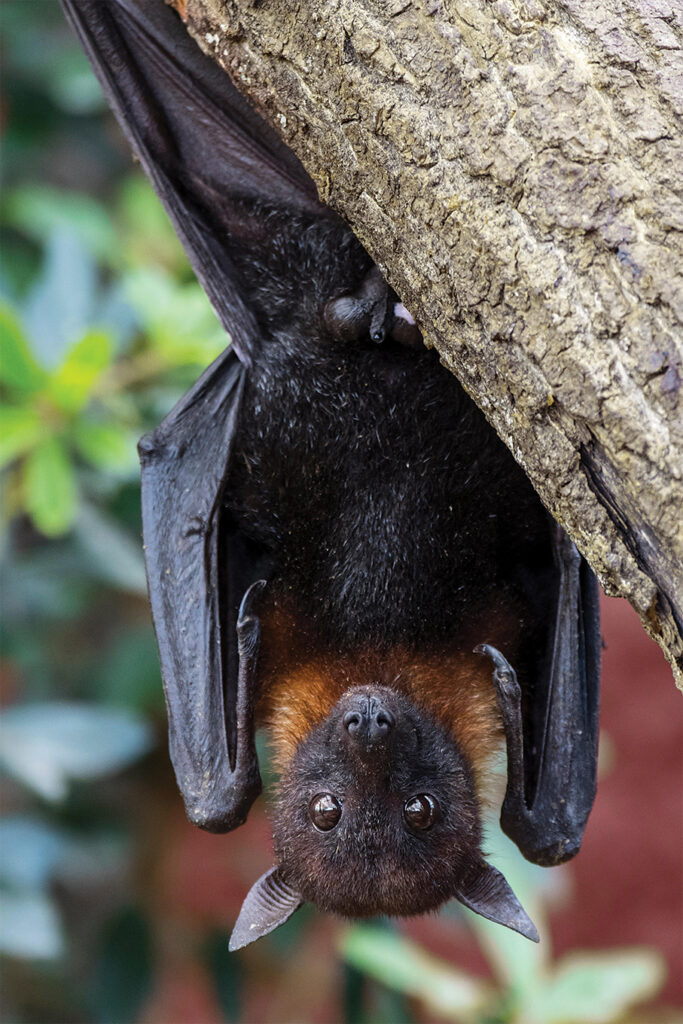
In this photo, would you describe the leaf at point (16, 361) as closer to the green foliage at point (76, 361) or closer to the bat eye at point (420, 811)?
the green foliage at point (76, 361)

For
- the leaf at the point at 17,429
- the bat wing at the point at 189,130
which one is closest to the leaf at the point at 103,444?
the leaf at the point at 17,429

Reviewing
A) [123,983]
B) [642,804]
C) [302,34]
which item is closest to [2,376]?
[302,34]

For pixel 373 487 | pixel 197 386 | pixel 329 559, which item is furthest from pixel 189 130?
pixel 329 559

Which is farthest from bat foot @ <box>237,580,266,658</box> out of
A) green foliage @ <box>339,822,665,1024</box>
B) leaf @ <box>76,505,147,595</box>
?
green foliage @ <box>339,822,665,1024</box>

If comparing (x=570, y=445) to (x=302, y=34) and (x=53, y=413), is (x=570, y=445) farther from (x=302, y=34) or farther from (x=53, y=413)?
(x=53, y=413)

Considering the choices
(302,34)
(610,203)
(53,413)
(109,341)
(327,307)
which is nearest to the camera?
(610,203)

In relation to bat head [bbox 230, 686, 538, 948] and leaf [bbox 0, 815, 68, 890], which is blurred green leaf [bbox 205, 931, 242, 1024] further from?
bat head [bbox 230, 686, 538, 948]

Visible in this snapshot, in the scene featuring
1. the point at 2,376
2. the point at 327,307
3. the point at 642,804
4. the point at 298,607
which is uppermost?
the point at 2,376
